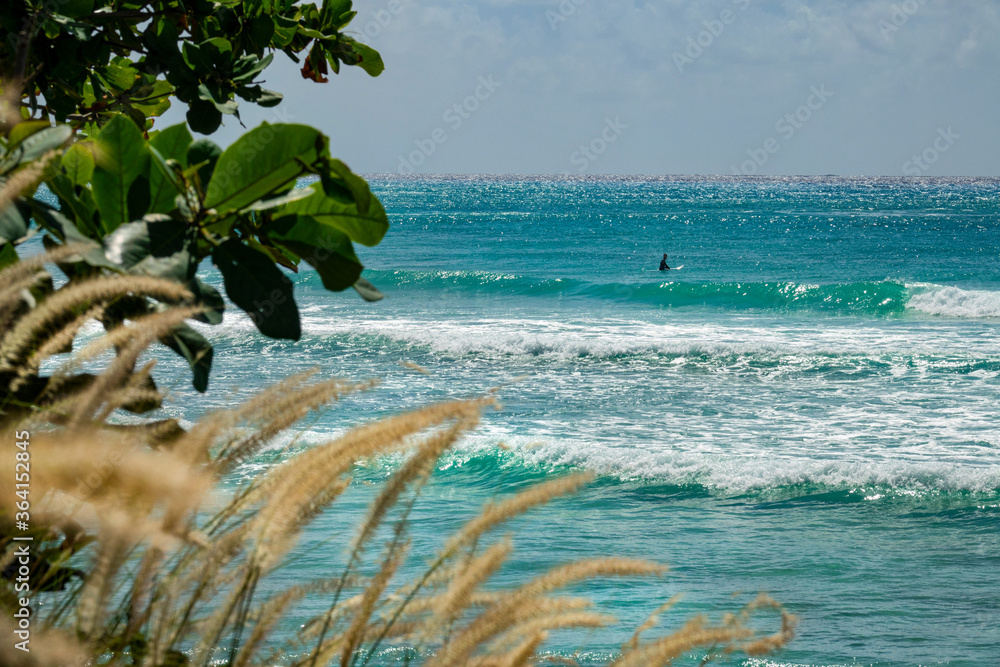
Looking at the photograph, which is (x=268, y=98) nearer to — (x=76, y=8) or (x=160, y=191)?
(x=76, y=8)

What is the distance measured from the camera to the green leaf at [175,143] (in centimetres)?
138

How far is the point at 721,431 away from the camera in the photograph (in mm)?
9828

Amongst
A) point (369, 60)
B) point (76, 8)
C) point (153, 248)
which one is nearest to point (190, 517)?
point (153, 248)

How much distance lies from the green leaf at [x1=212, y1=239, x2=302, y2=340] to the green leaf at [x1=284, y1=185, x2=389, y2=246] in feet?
0.35

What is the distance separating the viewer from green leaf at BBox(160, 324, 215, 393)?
1227 mm

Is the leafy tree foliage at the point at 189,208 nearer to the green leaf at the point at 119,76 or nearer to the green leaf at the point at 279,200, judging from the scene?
the green leaf at the point at 279,200

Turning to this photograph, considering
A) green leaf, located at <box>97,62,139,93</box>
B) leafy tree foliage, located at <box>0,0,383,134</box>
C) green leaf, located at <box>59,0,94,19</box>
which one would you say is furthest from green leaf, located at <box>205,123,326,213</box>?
green leaf, located at <box>97,62,139,93</box>

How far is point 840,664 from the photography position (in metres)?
4.44

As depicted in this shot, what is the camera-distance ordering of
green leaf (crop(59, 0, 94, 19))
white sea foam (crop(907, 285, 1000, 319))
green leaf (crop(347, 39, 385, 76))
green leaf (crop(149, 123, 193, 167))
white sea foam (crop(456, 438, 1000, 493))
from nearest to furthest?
green leaf (crop(149, 123, 193, 167)) < green leaf (crop(59, 0, 94, 19)) < green leaf (crop(347, 39, 385, 76)) < white sea foam (crop(456, 438, 1000, 493)) < white sea foam (crop(907, 285, 1000, 319))

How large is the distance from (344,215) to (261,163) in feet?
0.52

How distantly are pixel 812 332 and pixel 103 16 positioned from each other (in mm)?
17487

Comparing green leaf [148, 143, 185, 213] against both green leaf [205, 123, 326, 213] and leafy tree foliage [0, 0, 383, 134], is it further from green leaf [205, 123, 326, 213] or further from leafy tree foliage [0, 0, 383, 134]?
leafy tree foliage [0, 0, 383, 134]

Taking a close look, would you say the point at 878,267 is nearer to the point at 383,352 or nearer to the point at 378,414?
the point at 383,352

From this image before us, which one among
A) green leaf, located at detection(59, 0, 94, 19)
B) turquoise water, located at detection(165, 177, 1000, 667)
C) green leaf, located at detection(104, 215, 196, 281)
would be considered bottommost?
turquoise water, located at detection(165, 177, 1000, 667)
